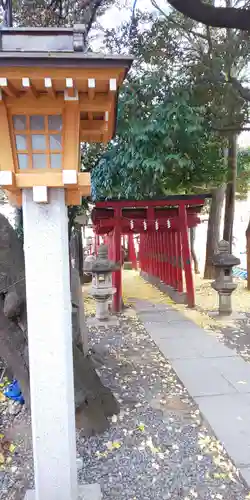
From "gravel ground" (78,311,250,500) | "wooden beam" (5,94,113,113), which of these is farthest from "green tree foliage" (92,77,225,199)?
"wooden beam" (5,94,113,113)

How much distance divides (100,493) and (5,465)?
973 mm

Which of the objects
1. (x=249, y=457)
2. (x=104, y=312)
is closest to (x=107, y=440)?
(x=249, y=457)

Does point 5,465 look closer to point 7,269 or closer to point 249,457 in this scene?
point 7,269

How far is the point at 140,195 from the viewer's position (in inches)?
332

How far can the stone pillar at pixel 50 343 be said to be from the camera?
2412mm

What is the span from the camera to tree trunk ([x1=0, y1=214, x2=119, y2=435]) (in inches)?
141

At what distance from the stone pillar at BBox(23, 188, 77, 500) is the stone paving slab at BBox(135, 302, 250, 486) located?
1.58m

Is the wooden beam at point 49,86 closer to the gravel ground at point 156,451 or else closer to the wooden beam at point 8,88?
the wooden beam at point 8,88

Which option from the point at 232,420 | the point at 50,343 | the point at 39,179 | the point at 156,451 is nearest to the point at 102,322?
the point at 232,420

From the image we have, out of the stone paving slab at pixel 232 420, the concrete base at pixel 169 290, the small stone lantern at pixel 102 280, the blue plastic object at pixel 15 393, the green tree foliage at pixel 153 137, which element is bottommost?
the stone paving slab at pixel 232 420

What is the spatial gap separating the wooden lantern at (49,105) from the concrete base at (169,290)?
25.9ft

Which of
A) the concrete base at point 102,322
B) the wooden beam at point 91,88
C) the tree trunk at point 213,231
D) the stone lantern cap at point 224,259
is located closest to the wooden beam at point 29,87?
the wooden beam at point 91,88

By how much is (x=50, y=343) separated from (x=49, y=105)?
152 cm

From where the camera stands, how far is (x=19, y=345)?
3.67 metres
